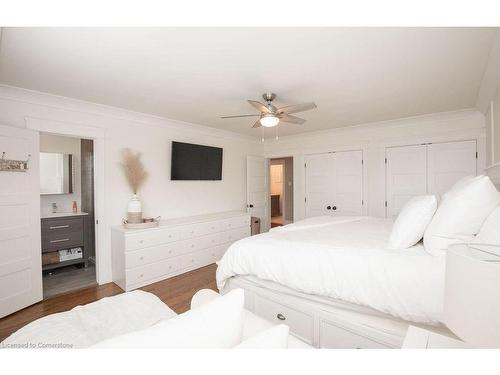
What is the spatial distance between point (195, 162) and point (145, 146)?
86 centimetres

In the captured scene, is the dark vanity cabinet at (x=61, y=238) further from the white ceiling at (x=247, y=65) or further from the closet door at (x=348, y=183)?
the closet door at (x=348, y=183)

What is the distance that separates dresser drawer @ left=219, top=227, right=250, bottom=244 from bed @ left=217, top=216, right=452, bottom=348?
6.00 feet

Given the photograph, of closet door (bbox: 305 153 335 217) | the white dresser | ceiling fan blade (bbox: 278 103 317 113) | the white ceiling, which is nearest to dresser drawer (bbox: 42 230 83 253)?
the white dresser

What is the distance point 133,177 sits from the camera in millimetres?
3268

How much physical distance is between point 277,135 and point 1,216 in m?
4.36

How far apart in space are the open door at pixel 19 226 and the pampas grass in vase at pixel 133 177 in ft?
3.03

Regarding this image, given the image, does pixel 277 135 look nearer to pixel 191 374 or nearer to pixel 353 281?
pixel 353 281

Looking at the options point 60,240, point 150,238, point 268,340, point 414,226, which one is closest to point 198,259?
point 150,238

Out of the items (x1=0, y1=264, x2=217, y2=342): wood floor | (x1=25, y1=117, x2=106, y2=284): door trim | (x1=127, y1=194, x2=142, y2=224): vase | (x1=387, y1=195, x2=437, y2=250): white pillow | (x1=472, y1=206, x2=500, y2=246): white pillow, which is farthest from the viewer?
(x1=127, y1=194, x2=142, y2=224): vase

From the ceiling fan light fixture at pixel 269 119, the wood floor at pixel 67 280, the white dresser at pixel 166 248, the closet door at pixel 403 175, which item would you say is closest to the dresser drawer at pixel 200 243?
the white dresser at pixel 166 248

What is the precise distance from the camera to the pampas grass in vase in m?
3.12

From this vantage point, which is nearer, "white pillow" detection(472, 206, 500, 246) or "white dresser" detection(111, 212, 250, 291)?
"white pillow" detection(472, 206, 500, 246)

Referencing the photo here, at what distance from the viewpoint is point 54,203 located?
3.91 m

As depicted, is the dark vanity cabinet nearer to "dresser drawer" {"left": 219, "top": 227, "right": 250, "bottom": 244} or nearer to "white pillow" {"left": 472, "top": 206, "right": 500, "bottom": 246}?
"dresser drawer" {"left": 219, "top": 227, "right": 250, "bottom": 244}
